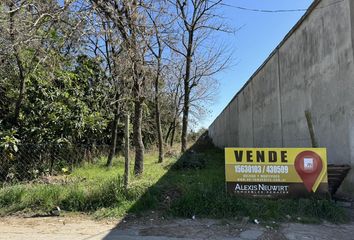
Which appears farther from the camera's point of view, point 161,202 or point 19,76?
point 19,76

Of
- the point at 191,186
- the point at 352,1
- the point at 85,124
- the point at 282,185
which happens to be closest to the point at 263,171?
the point at 282,185

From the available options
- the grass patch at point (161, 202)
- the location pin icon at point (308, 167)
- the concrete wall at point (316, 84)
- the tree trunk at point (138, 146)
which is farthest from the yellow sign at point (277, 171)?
the tree trunk at point (138, 146)

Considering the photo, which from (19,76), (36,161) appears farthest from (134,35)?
(36,161)

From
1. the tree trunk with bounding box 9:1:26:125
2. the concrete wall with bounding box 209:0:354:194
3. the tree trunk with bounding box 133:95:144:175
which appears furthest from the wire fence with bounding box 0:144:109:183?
the concrete wall with bounding box 209:0:354:194

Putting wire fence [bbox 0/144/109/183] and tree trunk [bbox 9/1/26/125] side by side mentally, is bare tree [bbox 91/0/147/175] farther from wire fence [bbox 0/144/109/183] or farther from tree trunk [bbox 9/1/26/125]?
wire fence [bbox 0/144/109/183]

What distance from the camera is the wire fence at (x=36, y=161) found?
451 inches

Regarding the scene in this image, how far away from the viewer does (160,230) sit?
6.64 m

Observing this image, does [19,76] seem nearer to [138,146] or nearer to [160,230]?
[138,146]

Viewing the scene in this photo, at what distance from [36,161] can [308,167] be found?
8.70 metres

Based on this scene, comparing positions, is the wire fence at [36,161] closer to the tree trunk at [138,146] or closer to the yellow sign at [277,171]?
the tree trunk at [138,146]

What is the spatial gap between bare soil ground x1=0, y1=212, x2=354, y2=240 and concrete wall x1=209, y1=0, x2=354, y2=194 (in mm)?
2332

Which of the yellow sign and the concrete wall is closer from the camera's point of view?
the yellow sign

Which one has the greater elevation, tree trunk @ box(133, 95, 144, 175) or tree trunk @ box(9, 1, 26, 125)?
tree trunk @ box(9, 1, 26, 125)

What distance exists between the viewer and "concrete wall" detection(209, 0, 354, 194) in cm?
824
